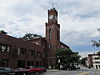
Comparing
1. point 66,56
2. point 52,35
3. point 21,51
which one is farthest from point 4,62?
point 52,35

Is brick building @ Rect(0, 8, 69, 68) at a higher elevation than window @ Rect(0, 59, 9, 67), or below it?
higher

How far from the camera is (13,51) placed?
36125 millimetres

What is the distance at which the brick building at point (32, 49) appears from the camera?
34.1 m

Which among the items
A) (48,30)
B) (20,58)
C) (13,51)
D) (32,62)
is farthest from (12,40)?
(48,30)

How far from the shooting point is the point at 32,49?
149 ft

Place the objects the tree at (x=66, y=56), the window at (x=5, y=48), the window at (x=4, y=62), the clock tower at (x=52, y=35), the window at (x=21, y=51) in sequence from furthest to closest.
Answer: the clock tower at (x=52, y=35), the tree at (x=66, y=56), the window at (x=21, y=51), the window at (x=5, y=48), the window at (x=4, y=62)

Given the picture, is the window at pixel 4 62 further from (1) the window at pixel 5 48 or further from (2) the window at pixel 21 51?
(2) the window at pixel 21 51

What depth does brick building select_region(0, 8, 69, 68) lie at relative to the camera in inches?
1342

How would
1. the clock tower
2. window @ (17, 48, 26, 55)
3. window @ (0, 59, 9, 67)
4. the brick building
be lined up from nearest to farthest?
window @ (0, 59, 9, 67)
the brick building
window @ (17, 48, 26, 55)
the clock tower

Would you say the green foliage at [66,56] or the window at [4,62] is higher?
the green foliage at [66,56]

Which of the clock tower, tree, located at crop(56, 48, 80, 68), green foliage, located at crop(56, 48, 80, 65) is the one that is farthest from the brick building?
green foliage, located at crop(56, 48, 80, 65)

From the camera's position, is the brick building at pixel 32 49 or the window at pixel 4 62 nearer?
the window at pixel 4 62

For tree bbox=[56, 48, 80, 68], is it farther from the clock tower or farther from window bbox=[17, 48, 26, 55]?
Answer: window bbox=[17, 48, 26, 55]

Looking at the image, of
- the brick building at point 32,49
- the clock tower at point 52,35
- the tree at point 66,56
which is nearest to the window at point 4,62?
the brick building at point 32,49
